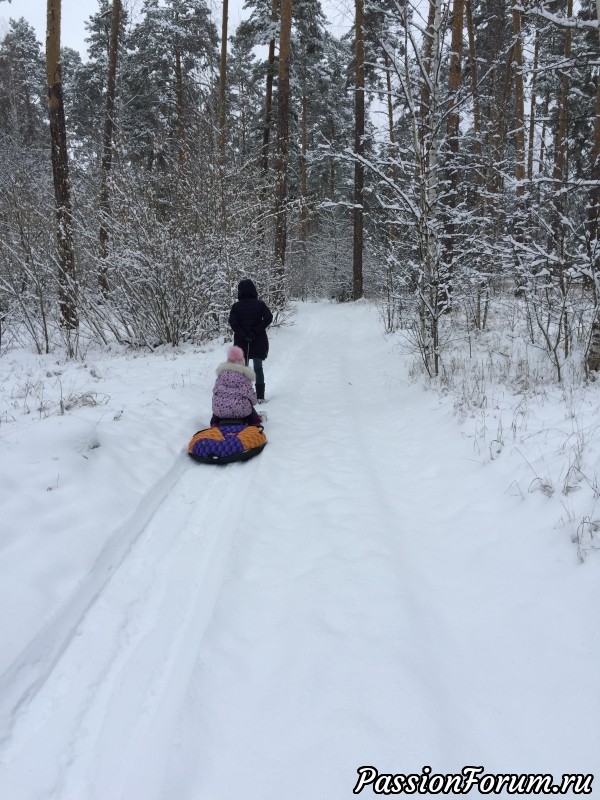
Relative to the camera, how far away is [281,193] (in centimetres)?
1493

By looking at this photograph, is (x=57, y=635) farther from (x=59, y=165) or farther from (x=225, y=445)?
(x=59, y=165)

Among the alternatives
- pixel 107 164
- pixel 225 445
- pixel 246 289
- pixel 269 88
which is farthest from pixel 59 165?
pixel 269 88

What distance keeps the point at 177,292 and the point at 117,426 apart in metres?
5.49

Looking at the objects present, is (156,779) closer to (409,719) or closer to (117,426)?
(409,719)

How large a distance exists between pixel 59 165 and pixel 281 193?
7260 mm

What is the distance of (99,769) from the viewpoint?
73.1 inches

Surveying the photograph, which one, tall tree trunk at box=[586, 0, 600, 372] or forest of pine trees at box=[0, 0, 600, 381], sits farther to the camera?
forest of pine trees at box=[0, 0, 600, 381]

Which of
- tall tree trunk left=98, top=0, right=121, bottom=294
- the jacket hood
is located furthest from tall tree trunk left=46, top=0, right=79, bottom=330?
the jacket hood

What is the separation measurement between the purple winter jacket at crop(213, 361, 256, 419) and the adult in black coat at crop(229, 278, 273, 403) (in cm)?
166

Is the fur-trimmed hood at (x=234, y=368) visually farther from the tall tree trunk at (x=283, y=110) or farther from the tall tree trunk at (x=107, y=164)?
the tall tree trunk at (x=283, y=110)

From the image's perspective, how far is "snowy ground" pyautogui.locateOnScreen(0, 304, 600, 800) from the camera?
1.90 metres

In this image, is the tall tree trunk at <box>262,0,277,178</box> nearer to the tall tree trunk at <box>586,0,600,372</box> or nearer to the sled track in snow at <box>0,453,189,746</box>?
the tall tree trunk at <box>586,0,600,372</box>

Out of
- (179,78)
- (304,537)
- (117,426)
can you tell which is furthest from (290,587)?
(179,78)

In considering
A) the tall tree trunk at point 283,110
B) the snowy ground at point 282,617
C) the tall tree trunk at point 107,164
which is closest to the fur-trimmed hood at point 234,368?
the snowy ground at point 282,617
